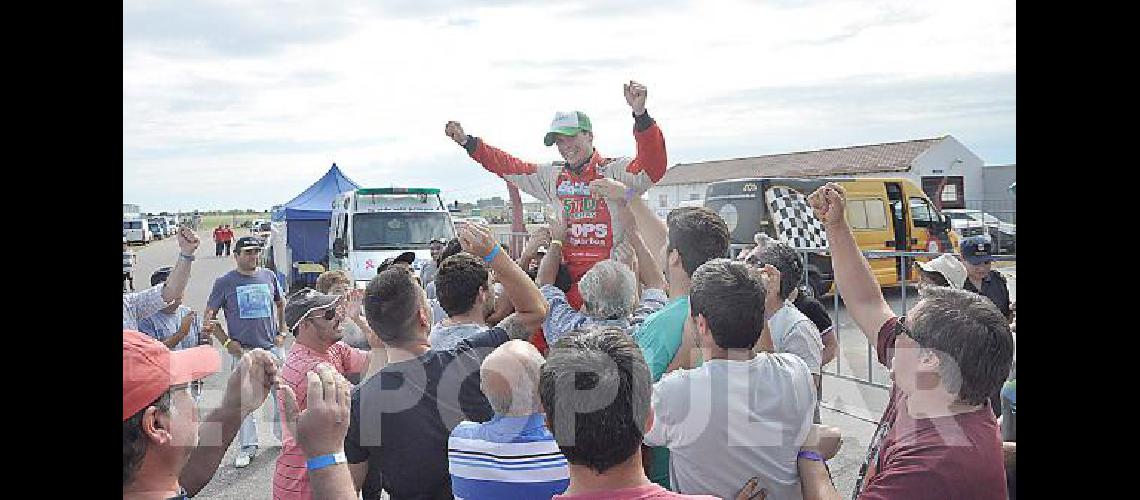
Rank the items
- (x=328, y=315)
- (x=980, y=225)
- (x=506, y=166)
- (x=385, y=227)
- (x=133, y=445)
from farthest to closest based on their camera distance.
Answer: (x=980, y=225)
(x=385, y=227)
(x=506, y=166)
(x=328, y=315)
(x=133, y=445)

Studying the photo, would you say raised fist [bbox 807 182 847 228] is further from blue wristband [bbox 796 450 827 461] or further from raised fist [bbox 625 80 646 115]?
raised fist [bbox 625 80 646 115]

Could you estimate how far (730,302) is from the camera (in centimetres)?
220

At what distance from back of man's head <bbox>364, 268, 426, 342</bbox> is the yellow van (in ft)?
30.4

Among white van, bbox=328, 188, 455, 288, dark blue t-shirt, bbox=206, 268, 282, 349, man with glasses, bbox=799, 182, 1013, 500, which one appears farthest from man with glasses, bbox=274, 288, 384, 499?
white van, bbox=328, 188, 455, 288

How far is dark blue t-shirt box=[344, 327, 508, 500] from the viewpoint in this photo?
2324 mm

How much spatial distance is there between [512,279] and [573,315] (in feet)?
1.84

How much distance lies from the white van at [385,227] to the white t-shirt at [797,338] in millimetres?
8098

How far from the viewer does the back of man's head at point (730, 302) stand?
217cm

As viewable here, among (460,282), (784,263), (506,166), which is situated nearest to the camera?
(460,282)

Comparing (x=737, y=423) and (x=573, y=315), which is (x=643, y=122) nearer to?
(x=573, y=315)

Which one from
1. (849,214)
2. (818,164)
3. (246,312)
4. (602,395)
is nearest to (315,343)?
(602,395)
